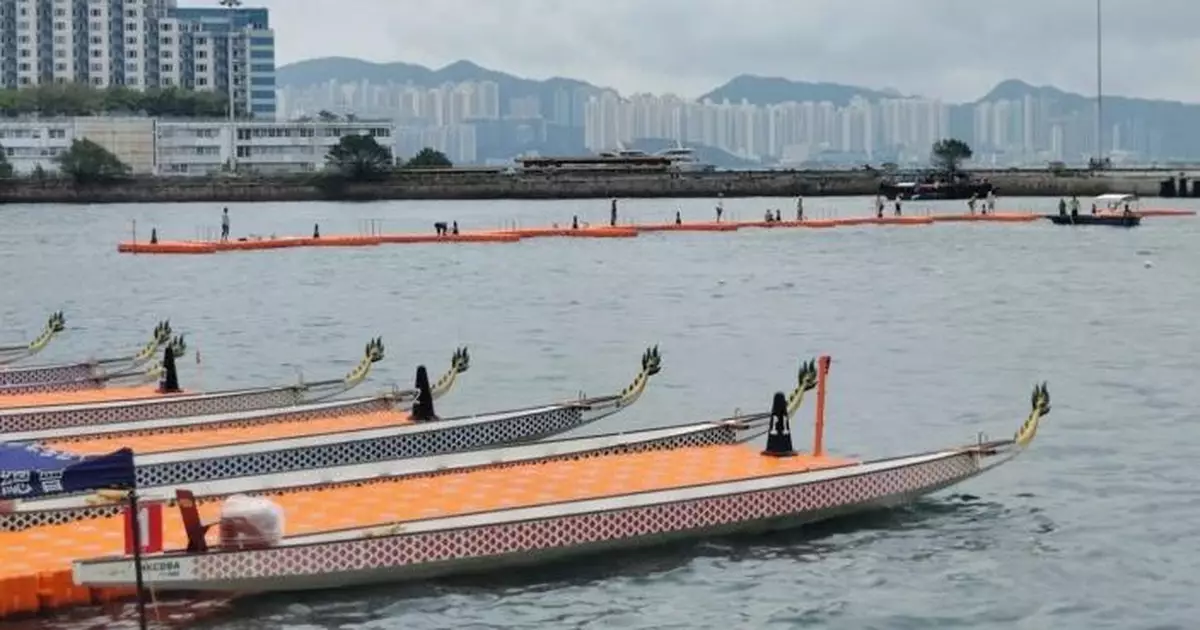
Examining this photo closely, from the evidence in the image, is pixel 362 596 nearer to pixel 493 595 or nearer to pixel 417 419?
pixel 493 595

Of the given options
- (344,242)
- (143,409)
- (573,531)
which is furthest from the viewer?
(344,242)

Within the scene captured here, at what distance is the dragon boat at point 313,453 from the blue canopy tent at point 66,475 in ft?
5.03

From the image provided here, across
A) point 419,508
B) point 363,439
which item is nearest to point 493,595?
point 419,508

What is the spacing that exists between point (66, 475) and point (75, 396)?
17340mm

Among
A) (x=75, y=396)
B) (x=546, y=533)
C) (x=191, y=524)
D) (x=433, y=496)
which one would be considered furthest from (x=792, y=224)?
(x=191, y=524)

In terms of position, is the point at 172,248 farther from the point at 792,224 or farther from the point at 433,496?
the point at 433,496

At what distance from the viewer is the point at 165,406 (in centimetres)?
3475

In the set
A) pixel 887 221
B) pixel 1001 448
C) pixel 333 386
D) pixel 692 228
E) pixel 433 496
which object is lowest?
pixel 433 496

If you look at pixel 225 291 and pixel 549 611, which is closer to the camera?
pixel 549 611

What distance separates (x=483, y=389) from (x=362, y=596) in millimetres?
21225

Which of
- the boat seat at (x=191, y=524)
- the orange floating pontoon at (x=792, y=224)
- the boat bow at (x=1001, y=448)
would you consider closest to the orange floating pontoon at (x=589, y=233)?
the orange floating pontoon at (x=792, y=224)

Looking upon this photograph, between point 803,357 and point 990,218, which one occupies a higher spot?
point 990,218

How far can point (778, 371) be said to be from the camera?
157 ft

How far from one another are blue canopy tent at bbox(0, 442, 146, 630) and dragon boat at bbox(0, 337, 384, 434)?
8.30 m
